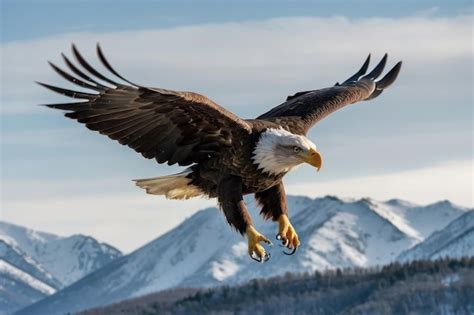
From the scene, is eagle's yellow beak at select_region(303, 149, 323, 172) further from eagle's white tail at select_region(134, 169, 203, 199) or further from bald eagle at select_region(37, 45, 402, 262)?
eagle's white tail at select_region(134, 169, 203, 199)

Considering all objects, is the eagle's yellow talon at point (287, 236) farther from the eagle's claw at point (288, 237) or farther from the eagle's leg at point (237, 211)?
the eagle's leg at point (237, 211)

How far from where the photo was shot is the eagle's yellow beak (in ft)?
36.8

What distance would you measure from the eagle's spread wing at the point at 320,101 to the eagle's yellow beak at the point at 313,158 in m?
0.78

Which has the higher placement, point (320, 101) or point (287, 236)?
point (320, 101)

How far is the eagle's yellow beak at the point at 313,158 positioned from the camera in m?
11.2

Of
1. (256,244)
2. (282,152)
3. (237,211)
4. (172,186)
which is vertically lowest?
(256,244)

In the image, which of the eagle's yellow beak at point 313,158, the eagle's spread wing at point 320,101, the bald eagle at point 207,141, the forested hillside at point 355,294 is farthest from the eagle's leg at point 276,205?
the forested hillside at point 355,294

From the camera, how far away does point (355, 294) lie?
151m

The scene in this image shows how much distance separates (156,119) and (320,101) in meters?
2.05

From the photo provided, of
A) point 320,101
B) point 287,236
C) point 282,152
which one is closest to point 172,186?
A: point 287,236

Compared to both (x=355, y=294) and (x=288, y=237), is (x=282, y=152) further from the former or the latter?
(x=355, y=294)

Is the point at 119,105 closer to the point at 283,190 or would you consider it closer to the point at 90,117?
the point at 90,117

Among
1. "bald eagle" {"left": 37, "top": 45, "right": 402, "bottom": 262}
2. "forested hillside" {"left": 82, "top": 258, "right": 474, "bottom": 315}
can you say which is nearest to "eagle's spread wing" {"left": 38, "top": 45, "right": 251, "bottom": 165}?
"bald eagle" {"left": 37, "top": 45, "right": 402, "bottom": 262}

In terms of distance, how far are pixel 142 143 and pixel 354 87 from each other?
3249mm
